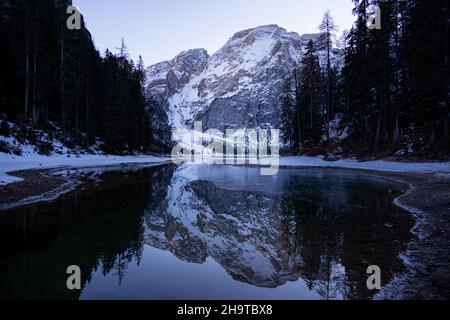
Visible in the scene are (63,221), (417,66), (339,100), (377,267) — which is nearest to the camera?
(377,267)

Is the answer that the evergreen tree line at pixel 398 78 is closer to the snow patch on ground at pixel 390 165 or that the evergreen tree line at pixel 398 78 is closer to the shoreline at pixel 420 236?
the snow patch on ground at pixel 390 165

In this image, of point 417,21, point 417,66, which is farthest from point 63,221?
point 417,21

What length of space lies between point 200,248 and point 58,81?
3789 cm

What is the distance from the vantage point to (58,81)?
35.1 m

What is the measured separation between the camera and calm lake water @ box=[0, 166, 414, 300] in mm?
4199

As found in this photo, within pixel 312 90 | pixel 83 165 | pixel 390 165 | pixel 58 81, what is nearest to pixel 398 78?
pixel 390 165

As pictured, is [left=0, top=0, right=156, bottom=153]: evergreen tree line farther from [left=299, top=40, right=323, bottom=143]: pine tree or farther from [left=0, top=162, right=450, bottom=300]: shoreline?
[left=299, top=40, right=323, bottom=143]: pine tree

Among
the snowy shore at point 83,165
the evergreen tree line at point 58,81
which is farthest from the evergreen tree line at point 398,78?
the evergreen tree line at point 58,81

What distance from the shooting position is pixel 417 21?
86.9 ft

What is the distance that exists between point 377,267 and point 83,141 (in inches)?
1565

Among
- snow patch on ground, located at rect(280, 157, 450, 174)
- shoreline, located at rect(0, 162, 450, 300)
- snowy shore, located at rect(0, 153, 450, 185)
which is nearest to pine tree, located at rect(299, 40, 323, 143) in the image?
snow patch on ground, located at rect(280, 157, 450, 174)
